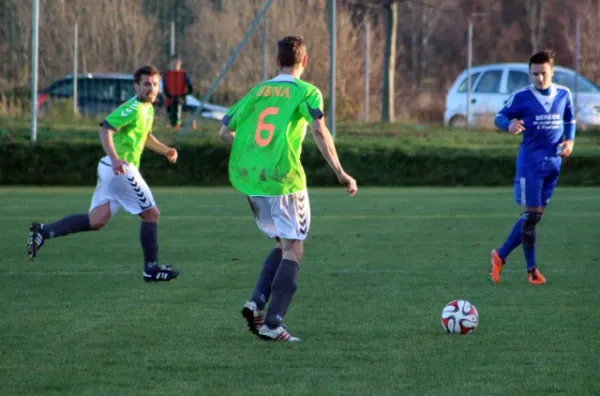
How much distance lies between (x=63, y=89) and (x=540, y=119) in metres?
16.0

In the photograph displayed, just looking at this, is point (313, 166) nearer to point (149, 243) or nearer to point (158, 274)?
point (149, 243)

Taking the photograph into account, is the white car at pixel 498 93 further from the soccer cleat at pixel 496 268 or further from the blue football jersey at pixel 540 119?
the soccer cleat at pixel 496 268

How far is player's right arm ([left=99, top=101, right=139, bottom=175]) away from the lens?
32.8ft

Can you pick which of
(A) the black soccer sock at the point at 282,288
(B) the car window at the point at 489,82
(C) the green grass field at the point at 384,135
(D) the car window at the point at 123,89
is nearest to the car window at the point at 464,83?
(B) the car window at the point at 489,82

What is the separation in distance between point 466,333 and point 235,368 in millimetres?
1645

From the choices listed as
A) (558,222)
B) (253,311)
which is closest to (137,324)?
(253,311)

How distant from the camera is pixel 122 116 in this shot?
10.2m

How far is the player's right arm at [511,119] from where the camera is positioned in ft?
32.5

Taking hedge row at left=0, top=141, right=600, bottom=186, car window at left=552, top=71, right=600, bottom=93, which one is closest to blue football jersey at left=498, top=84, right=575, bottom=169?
hedge row at left=0, top=141, right=600, bottom=186

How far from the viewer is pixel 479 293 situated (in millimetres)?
9414

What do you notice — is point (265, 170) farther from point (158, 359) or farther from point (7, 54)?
point (7, 54)

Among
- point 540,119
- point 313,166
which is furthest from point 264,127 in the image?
point 313,166

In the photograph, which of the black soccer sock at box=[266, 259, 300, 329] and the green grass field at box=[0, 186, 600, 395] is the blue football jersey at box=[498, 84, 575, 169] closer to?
the green grass field at box=[0, 186, 600, 395]

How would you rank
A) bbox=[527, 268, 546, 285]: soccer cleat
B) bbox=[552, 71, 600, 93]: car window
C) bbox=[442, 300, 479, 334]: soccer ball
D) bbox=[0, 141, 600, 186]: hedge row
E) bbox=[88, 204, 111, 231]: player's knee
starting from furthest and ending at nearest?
bbox=[552, 71, 600, 93]: car window → bbox=[0, 141, 600, 186]: hedge row → bbox=[88, 204, 111, 231]: player's knee → bbox=[527, 268, 546, 285]: soccer cleat → bbox=[442, 300, 479, 334]: soccer ball
